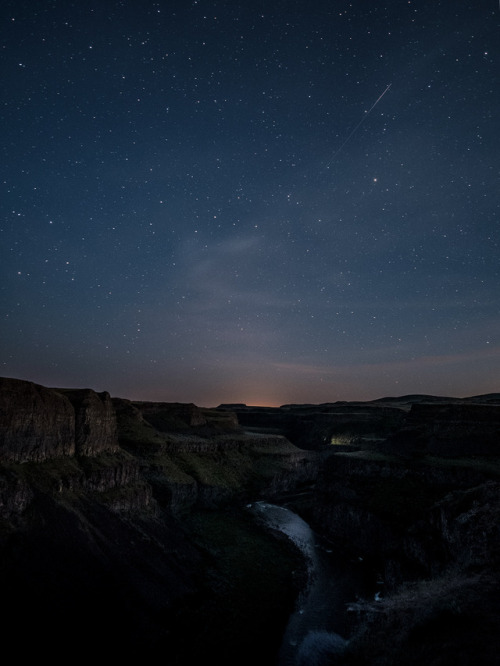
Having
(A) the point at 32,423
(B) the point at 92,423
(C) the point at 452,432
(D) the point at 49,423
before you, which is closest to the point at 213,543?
(B) the point at 92,423

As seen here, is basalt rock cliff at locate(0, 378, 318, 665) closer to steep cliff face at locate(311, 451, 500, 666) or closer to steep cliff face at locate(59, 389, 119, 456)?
steep cliff face at locate(59, 389, 119, 456)

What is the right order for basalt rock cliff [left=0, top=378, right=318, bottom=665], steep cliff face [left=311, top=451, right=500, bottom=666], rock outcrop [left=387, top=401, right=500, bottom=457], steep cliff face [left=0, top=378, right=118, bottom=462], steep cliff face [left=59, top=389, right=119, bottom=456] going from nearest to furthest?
steep cliff face [left=311, top=451, right=500, bottom=666] < basalt rock cliff [left=0, top=378, right=318, bottom=665] < steep cliff face [left=0, top=378, right=118, bottom=462] < steep cliff face [left=59, top=389, right=119, bottom=456] < rock outcrop [left=387, top=401, right=500, bottom=457]

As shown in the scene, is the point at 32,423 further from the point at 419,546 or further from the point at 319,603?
the point at 419,546

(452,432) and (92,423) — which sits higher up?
(92,423)

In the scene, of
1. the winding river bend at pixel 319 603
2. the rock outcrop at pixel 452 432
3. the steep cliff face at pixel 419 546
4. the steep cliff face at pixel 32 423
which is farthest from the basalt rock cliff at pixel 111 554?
the rock outcrop at pixel 452 432

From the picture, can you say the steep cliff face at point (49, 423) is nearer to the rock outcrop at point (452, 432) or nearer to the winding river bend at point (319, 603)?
the winding river bend at point (319, 603)

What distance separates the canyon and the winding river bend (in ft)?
3.78

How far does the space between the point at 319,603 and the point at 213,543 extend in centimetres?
1913

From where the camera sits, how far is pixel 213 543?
184 ft

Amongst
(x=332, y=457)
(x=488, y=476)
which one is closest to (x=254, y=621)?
(x=488, y=476)

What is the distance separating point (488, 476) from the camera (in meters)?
54.1

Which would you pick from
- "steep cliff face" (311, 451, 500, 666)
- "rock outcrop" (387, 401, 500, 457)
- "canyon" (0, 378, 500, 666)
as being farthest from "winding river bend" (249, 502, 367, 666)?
"rock outcrop" (387, 401, 500, 457)

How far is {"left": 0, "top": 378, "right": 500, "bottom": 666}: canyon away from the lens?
28484mm

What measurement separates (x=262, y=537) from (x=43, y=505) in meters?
35.8
